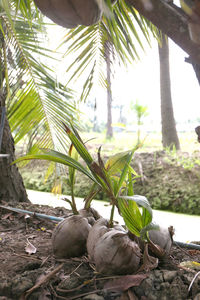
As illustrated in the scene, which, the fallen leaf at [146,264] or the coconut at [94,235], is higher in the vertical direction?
the coconut at [94,235]

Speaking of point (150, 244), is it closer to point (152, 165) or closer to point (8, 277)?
point (8, 277)

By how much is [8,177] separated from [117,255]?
106 cm

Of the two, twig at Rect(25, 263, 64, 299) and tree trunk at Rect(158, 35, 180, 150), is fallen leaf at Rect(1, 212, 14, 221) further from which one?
tree trunk at Rect(158, 35, 180, 150)

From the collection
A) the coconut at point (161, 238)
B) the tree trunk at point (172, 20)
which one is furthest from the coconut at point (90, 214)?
the tree trunk at point (172, 20)

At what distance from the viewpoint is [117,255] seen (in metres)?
0.77

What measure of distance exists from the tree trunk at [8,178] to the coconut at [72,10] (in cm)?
124

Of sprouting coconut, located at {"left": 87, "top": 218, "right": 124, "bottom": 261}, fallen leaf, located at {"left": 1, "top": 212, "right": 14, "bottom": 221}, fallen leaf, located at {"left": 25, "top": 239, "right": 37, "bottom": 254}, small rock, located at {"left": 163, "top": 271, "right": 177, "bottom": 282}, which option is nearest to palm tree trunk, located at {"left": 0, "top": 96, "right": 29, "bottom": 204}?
fallen leaf, located at {"left": 1, "top": 212, "right": 14, "bottom": 221}

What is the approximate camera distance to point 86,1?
18.9 inches

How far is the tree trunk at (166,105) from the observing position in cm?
395

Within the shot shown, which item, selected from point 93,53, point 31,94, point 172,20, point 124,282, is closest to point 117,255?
point 124,282

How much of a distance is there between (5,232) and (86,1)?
1.02 metres

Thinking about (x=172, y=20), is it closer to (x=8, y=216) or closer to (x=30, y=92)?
(x=8, y=216)

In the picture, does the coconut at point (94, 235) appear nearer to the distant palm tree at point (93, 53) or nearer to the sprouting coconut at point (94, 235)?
the sprouting coconut at point (94, 235)

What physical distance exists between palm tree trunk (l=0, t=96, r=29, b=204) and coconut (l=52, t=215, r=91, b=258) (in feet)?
2.54
